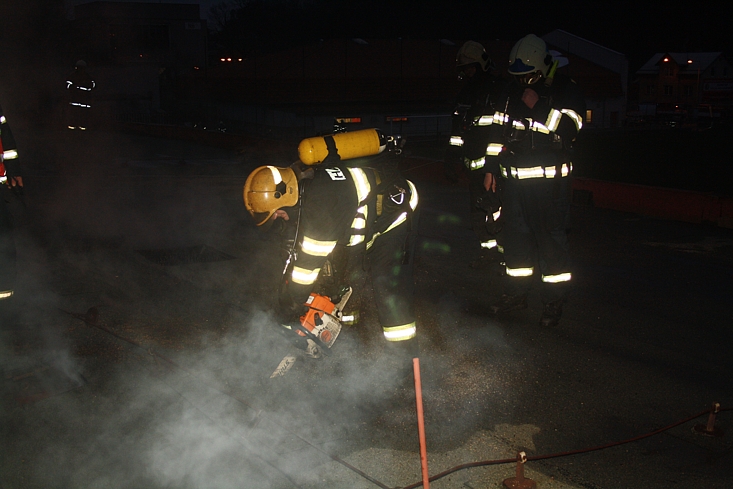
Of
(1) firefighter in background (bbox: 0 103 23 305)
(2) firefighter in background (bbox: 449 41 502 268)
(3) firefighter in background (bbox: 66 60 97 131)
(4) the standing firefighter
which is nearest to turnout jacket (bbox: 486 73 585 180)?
(2) firefighter in background (bbox: 449 41 502 268)

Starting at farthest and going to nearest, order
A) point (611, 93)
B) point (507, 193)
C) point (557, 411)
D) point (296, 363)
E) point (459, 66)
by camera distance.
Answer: point (611, 93) → point (459, 66) → point (507, 193) → point (296, 363) → point (557, 411)

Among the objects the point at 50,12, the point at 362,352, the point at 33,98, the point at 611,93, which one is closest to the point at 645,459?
the point at 362,352

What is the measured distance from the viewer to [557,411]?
419 cm

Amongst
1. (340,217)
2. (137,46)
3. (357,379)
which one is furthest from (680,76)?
(340,217)

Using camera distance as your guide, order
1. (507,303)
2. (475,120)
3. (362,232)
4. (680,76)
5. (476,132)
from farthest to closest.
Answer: (680,76) < (476,132) < (475,120) < (507,303) < (362,232)

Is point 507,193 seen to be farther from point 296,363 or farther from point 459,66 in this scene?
point 296,363

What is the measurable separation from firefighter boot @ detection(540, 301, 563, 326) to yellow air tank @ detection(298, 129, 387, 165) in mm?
2117

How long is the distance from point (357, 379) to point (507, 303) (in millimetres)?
1756

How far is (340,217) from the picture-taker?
3826 mm

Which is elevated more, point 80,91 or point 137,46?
point 137,46

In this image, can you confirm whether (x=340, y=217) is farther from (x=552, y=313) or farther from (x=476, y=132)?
(x=476, y=132)

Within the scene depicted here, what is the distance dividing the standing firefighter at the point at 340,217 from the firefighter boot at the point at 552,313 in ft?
5.24

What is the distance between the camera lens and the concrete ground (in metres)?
3.60

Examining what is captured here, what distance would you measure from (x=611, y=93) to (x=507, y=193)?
45.4m
